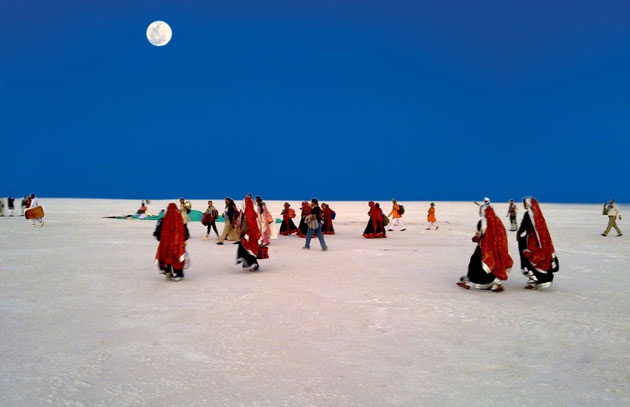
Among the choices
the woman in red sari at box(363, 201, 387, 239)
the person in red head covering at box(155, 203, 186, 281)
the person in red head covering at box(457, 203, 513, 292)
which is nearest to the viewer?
the person in red head covering at box(457, 203, 513, 292)

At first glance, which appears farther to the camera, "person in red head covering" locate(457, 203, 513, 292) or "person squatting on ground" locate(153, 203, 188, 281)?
"person squatting on ground" locate(153, 203, 188, 281)

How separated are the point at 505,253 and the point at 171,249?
20.8 feet

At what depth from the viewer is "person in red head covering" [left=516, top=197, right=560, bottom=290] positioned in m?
8.94

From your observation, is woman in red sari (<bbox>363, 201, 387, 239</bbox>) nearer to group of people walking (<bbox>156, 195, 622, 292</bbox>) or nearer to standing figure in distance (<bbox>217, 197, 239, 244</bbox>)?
standing figure in distance (<bbox>217, 197, 239, 244</bbox>)

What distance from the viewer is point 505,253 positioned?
8.88 m

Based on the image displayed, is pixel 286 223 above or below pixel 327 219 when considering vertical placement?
below

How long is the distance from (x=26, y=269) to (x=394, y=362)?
30.9 feet

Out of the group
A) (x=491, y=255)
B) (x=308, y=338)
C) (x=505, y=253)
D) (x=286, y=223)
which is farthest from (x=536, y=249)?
(x=286, y=223)

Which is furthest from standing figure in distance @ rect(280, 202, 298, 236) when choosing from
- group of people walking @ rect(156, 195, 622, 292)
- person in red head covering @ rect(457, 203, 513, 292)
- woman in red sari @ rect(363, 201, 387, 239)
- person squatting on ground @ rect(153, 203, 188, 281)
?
person in red head covering @ rect(457, 203, 513, 292)

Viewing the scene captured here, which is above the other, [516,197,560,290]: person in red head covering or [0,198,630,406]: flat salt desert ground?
[516,197,560,290]: person in red head covering

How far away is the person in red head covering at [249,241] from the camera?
36.1ft

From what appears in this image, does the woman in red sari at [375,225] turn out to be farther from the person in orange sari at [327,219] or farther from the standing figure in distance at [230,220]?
the standing figure in distance at [230,220]

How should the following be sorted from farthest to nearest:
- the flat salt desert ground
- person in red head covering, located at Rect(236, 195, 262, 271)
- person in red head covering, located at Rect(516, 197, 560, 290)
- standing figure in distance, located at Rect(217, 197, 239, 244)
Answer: standing figure in distance, located at Rect(217, 197, 239, 244), person in red head covering, located at Rect(236, 195, 262, 271), person in red head covering, located at Rect(516, 197, 560, 290), the flat salt desert ground

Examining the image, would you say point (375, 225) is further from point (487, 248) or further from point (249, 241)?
point (487, 248)
